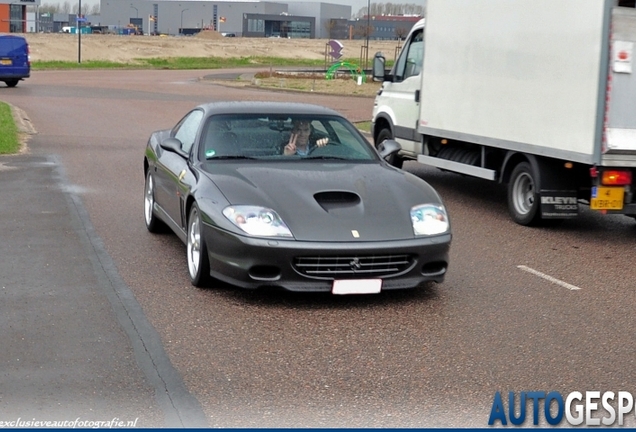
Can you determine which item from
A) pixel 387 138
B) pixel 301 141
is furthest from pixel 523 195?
pixel 387 138

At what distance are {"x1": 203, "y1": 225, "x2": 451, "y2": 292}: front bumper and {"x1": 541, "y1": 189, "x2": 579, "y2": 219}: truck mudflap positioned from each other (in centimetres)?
373

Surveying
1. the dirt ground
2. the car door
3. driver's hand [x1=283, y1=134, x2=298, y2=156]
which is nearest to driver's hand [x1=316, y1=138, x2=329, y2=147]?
driver's hand [x1=283, y1=134, x2=298, y2=156]

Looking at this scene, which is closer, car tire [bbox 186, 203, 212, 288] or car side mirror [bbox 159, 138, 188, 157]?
car tire [bbox 186, 203, 212, 288]

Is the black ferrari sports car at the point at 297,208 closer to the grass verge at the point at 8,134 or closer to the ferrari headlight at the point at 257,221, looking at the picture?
the ferrari headlight at the point at 257,221

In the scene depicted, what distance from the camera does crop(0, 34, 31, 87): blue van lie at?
124ft

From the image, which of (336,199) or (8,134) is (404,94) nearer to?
(336,199)

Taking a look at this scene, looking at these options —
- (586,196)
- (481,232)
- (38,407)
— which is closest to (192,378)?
(38,407)

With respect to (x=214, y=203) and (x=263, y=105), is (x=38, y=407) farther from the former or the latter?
(x=263, y=105)

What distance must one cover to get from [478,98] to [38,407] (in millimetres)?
8160

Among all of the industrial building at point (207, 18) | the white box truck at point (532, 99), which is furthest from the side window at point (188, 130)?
the industrial building at point (207, 18)

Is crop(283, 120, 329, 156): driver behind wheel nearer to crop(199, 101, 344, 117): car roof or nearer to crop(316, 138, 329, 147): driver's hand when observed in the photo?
crop(316, 138, 329, 147): driver's hand

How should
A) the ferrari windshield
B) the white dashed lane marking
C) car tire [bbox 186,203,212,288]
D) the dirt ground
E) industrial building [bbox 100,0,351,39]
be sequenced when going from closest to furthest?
car tire [bbox 186,203,212,288]
the white dashed lane marking
the ferrari windshield
the dirt ground
industrial building [bbox 100,0,351,39]

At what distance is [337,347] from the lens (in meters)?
6.41

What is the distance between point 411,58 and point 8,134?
351 inches
